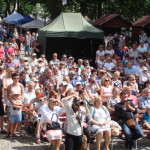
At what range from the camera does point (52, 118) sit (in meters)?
9.05

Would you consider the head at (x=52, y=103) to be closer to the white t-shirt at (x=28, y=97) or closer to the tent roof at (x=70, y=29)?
the white t-shirt at (x=28, y=97)

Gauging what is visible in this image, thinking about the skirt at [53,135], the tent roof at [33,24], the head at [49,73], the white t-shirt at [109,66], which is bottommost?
the skirt at [53,135]

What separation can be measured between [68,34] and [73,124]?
13.3m

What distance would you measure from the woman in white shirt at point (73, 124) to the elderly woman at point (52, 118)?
0.91 metres

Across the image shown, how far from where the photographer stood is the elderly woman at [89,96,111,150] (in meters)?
9.02

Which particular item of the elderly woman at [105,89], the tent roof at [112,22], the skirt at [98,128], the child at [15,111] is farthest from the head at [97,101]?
the tent roof at [112,22]

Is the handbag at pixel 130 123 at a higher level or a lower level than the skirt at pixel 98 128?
higher

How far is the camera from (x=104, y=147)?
9438 millimetres

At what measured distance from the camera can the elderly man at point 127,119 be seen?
9.37 meters

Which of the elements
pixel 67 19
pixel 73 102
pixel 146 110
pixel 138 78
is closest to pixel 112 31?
pixel 67 19

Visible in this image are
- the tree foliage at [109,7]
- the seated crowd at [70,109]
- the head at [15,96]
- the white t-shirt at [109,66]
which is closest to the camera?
the seated crowd at [70,109]

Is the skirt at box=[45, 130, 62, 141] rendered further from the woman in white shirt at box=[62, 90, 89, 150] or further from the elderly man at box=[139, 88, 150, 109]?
the elderly man at box=[139, 88, 150, 109]

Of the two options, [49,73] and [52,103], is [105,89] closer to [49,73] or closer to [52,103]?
[49,73]

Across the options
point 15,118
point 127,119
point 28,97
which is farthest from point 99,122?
point 28,97
